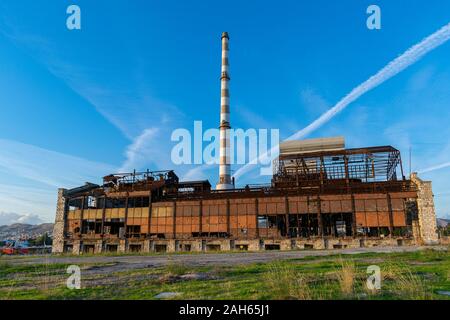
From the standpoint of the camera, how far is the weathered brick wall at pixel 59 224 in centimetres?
4122

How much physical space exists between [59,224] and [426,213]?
148 ft

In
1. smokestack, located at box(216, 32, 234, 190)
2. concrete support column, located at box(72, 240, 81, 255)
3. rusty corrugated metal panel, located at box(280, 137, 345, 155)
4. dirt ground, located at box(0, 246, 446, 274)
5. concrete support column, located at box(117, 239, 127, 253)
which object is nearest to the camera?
dirt ground, located at box(0, 246, 446, 274)

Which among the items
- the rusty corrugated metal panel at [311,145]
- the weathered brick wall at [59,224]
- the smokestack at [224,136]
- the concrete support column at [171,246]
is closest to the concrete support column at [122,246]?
the concrete support column at [171,246]

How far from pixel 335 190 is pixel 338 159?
4045 millimetres

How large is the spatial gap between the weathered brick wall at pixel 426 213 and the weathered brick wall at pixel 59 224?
142 feet

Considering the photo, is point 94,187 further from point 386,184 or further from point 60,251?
point 386,184

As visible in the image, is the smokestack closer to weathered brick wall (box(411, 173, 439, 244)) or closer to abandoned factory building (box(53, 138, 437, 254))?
abandoned factory building (box(53, 138, 437, 254))

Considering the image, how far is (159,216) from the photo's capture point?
39281 mm

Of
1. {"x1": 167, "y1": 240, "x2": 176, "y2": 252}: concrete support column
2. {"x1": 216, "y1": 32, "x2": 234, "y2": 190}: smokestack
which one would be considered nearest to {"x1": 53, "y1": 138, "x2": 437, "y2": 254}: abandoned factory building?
{"x1": 167, "y1": 240, "x2": 176, "y2": 252}: concrete support column

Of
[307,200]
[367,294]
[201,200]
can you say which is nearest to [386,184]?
[307,200]

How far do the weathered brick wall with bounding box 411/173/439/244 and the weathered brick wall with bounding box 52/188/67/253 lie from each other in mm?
43329

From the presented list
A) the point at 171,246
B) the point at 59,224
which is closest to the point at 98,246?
the point at 59,224

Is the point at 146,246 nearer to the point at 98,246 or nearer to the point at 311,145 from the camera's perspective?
the point at 98,246

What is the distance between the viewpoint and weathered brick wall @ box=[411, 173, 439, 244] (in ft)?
99.7
